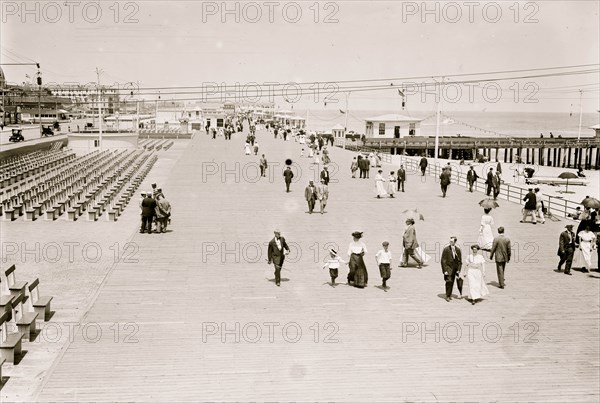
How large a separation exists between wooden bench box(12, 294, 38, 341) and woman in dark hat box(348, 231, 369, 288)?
20.2 ft

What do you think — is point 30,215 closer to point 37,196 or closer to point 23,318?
point 37,196

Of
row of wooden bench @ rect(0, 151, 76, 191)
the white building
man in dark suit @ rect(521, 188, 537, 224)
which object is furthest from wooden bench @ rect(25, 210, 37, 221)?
the white building

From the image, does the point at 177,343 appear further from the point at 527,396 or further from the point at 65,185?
the point at 65,185

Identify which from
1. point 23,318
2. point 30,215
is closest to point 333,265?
point 23,318

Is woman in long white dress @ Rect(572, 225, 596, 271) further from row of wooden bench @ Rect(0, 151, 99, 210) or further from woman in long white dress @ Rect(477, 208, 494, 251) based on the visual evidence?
row of wooden bench @ Rect(0, 151, 99, 210)

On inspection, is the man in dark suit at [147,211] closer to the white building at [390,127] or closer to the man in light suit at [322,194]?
the man in light suit at [322,194]

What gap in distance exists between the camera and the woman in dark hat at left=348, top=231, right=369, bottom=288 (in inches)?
525

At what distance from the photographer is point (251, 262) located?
631 inches

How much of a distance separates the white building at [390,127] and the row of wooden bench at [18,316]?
6418 centimetres

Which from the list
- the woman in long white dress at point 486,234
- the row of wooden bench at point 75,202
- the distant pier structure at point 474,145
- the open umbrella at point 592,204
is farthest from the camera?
the distant pier structure at point 474,145

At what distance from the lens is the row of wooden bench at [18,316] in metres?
9.50

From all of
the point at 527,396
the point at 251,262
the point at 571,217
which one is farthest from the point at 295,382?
the point at 571,217

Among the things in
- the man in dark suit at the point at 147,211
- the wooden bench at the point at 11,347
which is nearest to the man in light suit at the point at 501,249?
the wooden bench at the point at 11,347

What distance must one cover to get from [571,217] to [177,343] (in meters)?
17.7
